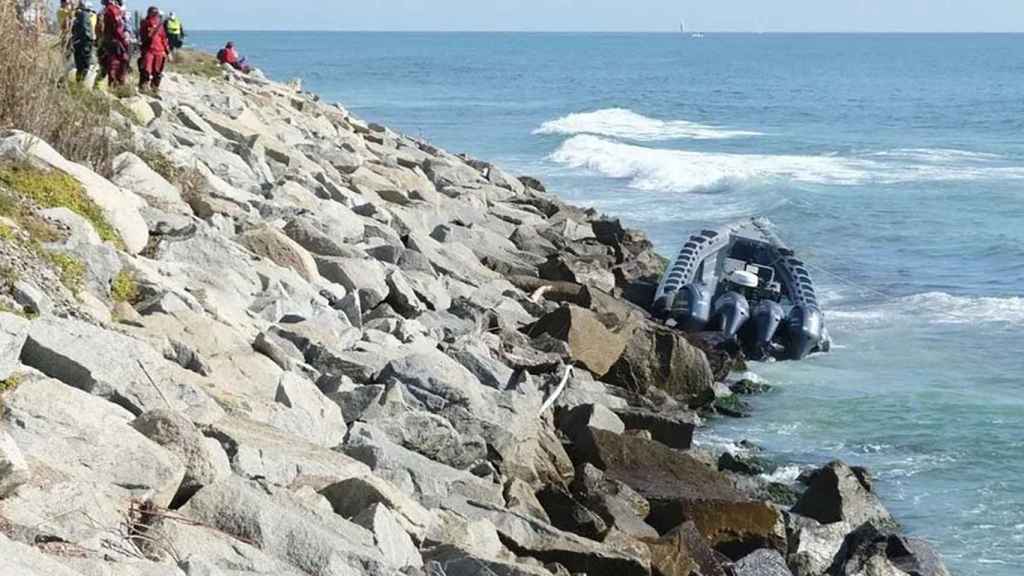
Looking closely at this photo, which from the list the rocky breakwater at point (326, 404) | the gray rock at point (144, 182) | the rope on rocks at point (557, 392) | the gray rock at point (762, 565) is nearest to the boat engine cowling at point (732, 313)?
the rocky breakwater at point (326, 404)

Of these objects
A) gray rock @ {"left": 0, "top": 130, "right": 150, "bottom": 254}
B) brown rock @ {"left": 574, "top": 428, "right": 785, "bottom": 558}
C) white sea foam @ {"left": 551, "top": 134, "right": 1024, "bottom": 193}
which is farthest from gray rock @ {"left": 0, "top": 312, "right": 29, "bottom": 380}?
white sea foam @ {"left": 551, "top": 134, "right": 1024, "bottom": 193}

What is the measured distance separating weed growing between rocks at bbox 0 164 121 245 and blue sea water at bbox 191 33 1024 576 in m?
6.33

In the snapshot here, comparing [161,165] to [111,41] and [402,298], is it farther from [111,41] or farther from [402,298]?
[111,41]

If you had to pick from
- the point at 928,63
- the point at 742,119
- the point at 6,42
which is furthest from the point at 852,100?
the point at 6,42

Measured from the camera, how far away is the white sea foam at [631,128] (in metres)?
50.7

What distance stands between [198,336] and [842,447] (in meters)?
7.25

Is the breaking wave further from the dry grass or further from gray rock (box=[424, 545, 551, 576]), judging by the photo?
gray rock (box=[424, 545, 551, 576])

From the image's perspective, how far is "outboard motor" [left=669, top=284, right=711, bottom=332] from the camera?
17609mm

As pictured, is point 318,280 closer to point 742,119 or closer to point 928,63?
point 742,119

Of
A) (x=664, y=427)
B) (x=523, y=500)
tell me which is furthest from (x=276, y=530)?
(x=664, y=427)

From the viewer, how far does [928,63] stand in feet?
371

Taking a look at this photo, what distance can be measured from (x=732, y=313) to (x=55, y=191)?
10474 mm

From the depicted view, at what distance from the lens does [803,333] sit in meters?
17.3

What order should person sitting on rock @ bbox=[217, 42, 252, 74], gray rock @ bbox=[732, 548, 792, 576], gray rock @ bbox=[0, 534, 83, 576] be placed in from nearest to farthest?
gray rock @ bbox=[0, 534, 83, 576], gray rock @ bbox=[732, 548, 792, 576], person sitting on rock @ bbox=[217, 42, 252, 74]
